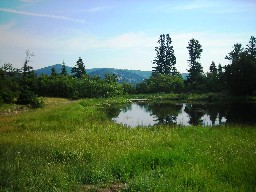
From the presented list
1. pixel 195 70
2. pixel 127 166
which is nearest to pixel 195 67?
pixel 195 70

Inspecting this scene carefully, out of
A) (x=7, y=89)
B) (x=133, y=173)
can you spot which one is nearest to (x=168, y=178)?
(x=133, y=173)

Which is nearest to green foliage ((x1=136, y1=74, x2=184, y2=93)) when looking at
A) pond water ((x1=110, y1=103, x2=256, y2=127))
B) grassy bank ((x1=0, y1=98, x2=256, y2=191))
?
pond water ((x1=110, y1=103, x2=256, y2=127))

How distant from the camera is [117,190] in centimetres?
833

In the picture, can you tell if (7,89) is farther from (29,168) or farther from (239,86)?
(239,86)

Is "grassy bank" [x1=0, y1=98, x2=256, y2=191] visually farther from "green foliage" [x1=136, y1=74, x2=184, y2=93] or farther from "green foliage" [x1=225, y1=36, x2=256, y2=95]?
"green foliage" [x1=136, y1=74, x2=184, y2=93]

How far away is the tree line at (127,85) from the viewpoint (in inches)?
1731

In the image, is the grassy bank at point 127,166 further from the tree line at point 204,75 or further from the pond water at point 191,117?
the tree line at point 204,75

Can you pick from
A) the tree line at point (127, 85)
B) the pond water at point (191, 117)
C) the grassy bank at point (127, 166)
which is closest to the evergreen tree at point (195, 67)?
the tree line at point (127, 85)

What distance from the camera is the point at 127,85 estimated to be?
3782 inches

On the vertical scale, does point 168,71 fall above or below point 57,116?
above

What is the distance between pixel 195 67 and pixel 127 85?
22.3 meters

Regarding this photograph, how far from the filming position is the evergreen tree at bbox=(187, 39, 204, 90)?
83062 millimetres

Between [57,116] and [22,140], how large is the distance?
12.6 meters

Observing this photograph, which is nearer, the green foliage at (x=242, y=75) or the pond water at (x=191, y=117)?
the pond water at (x=191, y=117)
